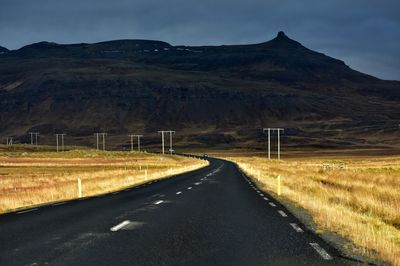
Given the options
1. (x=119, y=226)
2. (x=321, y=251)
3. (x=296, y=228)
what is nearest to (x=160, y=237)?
(x=119, y=226)

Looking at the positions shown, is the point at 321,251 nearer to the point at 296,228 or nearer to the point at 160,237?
the point at 296,228

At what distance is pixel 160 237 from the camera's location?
12.3 meters

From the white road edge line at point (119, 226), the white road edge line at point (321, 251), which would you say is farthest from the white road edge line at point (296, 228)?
the white road edge line at point (119, 226)

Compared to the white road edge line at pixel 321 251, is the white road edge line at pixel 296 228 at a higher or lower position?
lower

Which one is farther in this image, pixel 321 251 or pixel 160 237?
pixel 160 237

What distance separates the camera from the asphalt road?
9742mm

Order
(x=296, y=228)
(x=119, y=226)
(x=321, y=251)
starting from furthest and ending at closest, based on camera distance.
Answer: (x=119, y=226)
(x=296, y=228)
(x=321, y=251)

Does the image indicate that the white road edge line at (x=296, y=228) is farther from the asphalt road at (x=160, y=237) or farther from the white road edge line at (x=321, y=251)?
the white road edge line at (x=321, y=251)

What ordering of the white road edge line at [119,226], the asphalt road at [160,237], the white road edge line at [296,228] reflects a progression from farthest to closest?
the white road edge line at [119,226] < the white road edge line at [296,228] < the asphalt road at [160,237]

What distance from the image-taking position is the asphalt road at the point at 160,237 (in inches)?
384

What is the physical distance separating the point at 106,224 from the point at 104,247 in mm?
3789

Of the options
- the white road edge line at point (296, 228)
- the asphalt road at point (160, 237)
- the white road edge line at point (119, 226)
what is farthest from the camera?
the white road edge line at point (119, 226)

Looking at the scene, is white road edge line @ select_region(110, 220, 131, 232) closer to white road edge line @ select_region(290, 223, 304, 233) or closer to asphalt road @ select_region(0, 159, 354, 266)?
asphalt road @ select_region(0, 159, 354, 266)

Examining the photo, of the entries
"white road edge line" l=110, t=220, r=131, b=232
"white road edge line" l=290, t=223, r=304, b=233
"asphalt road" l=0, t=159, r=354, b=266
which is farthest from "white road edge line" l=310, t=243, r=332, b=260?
"white road edge line" l=110, t=220, r=131, b=232
